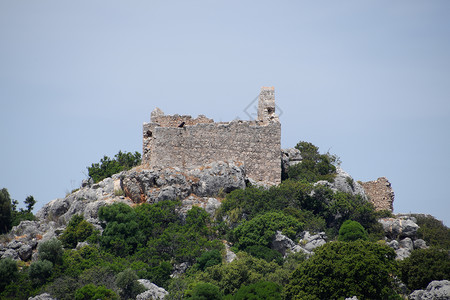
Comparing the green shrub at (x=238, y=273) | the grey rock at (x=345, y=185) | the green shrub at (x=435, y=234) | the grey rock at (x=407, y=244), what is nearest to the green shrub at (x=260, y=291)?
the green shrub at (x=238, y=273)

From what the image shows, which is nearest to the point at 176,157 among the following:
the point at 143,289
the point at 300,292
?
the point at 143,289

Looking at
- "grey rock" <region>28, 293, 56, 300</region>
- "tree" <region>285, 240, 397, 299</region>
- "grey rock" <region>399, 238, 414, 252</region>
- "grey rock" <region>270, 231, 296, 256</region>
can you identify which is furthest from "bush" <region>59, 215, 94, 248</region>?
"grey rock" <region>399, 238, 414, 252</region>

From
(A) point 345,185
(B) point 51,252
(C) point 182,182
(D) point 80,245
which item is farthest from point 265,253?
(B) point 51,252

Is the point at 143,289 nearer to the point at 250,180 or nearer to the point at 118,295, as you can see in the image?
the point at 118,295

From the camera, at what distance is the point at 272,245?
161ft

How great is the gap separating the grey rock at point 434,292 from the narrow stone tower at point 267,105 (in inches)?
594

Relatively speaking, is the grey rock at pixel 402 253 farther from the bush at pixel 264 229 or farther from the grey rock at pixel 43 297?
the grey rock at pixel 43 297

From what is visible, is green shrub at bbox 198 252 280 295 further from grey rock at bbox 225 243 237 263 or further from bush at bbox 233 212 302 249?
bush at bbox 233 212 302 249

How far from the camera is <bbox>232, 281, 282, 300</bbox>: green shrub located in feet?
138

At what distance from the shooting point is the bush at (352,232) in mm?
48781

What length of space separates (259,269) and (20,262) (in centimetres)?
1245

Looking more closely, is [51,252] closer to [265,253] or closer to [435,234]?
[265,253]

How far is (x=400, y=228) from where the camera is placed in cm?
5109

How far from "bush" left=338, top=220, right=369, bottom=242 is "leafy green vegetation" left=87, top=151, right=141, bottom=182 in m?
16.4
